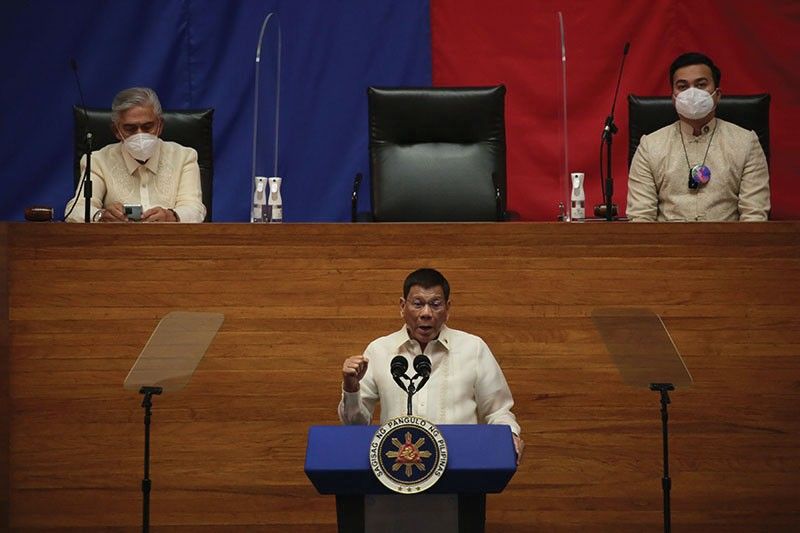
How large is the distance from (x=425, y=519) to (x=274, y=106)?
136 inches

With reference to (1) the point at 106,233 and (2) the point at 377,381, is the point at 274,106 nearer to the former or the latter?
(1) the point at 106,233

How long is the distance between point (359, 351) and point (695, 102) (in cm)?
A: 180

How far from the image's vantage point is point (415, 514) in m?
3.29

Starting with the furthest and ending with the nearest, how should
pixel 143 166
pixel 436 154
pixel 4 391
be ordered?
pixel 436 154 → pixel 143 166 → pixel 4 391

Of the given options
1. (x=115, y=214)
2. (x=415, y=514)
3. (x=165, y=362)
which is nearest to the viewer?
(x=415, y=514)

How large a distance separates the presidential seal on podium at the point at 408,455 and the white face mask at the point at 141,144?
233cm

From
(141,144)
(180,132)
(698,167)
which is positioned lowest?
(698,167)

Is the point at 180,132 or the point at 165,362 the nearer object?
the point at 165,362

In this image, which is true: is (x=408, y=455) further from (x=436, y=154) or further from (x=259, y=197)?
(x=436, y=154)

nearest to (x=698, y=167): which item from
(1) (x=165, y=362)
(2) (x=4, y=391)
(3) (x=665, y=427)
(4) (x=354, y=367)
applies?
(3) (x=665, y=427)

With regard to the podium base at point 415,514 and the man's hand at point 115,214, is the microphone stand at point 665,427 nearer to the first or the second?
the podium base at point 415,514

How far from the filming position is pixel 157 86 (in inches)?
246

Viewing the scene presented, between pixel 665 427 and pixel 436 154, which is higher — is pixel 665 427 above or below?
below

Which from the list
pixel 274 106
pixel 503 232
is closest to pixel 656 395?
pixel 503 232
